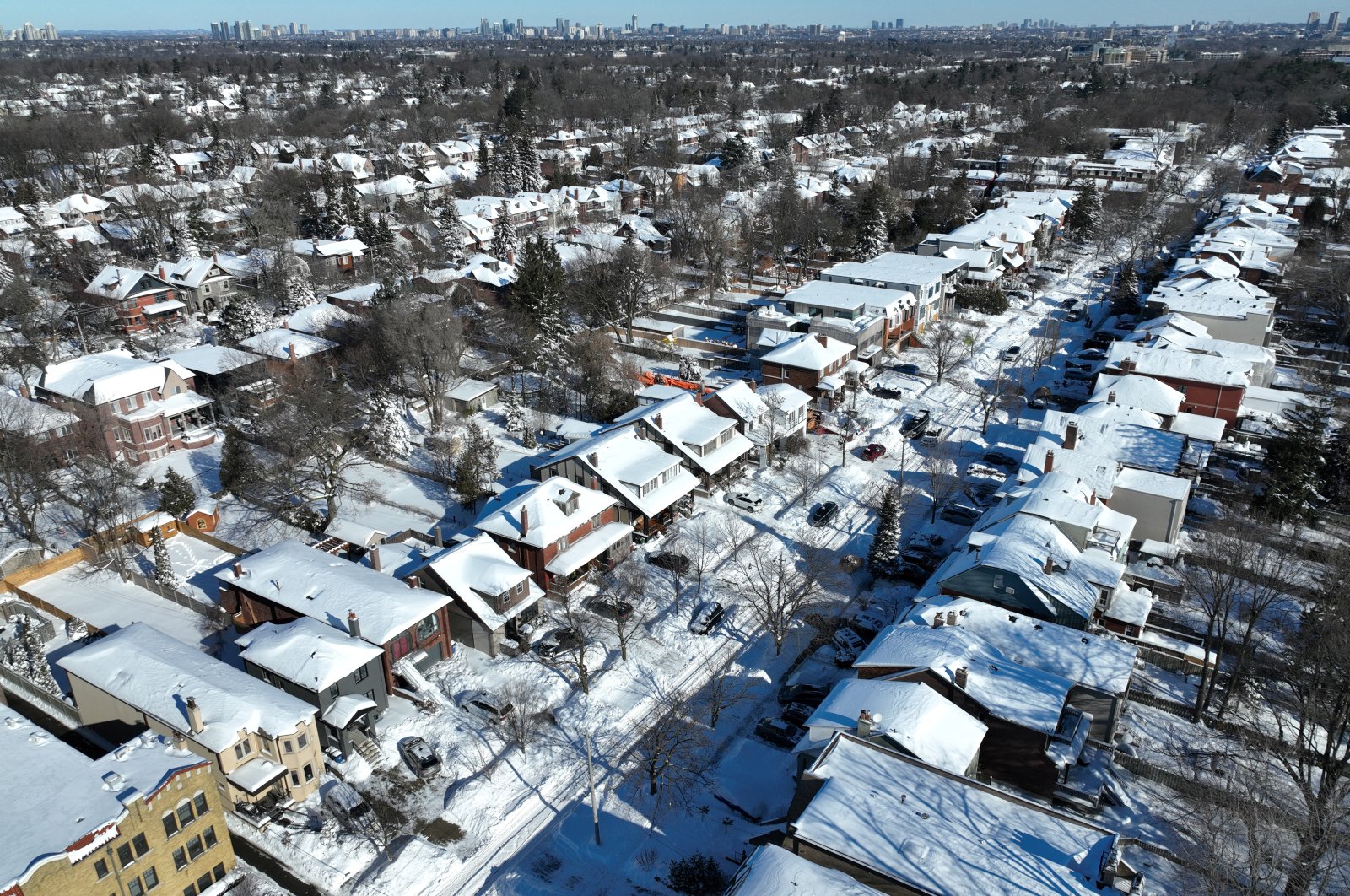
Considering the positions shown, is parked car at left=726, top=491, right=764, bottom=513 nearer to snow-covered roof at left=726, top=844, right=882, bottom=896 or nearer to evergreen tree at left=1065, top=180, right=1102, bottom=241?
snow-covered roof at left=726, top=844, right=882, bottom=896

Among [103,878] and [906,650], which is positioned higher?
[906,650]

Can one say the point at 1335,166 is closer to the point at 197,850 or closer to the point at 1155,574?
the point at 1155,574

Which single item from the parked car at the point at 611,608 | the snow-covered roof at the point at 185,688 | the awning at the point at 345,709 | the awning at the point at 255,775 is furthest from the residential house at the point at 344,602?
the parked car at the point at 611,608

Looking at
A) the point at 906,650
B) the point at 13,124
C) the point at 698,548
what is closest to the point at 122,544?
the point at 698,548

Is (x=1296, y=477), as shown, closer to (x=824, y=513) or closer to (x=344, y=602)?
(x=824, y=513)

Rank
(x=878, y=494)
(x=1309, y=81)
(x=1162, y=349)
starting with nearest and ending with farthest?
(x=878, y=494), (x=1162, y=349), (x=1309, y=81)

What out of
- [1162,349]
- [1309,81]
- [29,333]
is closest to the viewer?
[1162,349]
